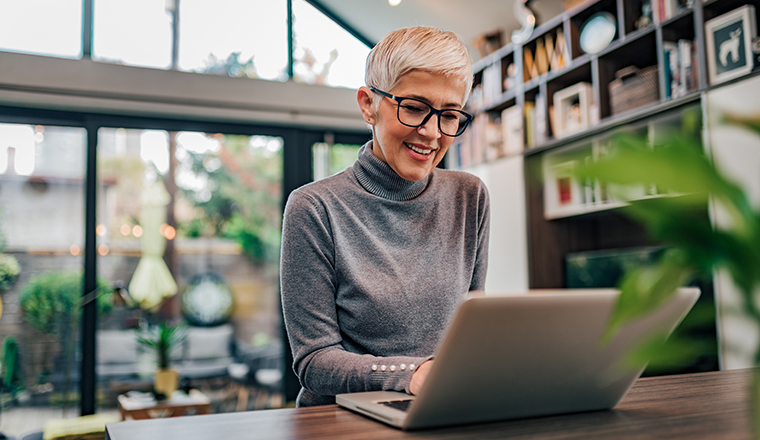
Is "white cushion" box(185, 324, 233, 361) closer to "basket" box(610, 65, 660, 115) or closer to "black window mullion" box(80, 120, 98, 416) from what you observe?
"black window mullion" box(80, 120, 98, 416)

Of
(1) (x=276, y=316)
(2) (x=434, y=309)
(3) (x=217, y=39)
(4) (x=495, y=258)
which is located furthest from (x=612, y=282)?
(3) (x=217, y=39)

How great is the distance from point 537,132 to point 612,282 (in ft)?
3.70

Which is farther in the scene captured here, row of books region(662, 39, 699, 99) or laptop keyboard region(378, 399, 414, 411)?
row of books region(662, 39, 699, 99)

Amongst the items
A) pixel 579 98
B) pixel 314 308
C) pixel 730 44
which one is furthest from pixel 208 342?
pixel 730 44

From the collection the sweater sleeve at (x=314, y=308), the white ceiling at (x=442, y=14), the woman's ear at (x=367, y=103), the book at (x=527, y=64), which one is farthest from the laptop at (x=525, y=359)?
the white ceiling at (x=442, y=14)

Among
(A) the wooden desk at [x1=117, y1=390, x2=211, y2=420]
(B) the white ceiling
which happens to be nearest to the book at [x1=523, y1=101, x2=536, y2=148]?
(B) the white ceiling

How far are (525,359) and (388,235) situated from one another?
626mm

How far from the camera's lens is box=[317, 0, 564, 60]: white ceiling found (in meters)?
4.11

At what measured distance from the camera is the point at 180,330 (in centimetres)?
435

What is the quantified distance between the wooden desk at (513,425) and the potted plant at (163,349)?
3.24m

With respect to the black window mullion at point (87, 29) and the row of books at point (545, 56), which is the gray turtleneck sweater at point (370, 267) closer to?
the row of books at point (545, 56)

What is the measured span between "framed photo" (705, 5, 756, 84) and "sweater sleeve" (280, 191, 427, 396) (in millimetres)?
2042

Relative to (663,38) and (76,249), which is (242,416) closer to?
(663,38)

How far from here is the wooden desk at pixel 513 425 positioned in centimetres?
63
